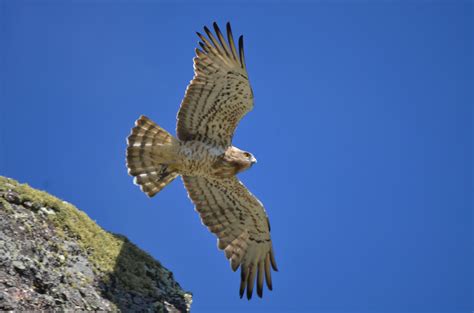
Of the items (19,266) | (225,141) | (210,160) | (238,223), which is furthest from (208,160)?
(19,266)

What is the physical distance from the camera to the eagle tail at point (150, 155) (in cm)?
1196

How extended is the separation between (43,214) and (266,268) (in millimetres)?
4097

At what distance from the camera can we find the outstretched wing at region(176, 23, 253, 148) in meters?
11.6

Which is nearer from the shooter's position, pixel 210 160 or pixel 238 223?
pixel 210 160

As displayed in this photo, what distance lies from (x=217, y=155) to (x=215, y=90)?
47.2 inches

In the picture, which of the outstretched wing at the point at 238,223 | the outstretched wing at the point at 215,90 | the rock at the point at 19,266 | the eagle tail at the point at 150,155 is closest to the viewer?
the rock at the point at 19,266

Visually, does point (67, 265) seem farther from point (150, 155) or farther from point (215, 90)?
point (215, 90)

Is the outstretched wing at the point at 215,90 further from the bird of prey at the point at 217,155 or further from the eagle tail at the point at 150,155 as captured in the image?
the eagle tail at the point at 150,155

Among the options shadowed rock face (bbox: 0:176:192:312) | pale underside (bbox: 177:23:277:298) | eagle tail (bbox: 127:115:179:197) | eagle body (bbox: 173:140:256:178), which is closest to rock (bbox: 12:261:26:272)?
shadowed rock face (bbox: 0:176:192:312)

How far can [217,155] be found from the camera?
1209 cm

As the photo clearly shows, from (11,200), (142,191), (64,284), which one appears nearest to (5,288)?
(64,284)

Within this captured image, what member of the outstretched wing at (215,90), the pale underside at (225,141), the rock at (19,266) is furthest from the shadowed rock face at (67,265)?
the outstretched wing at (215,90)

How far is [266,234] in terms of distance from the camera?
12484mm

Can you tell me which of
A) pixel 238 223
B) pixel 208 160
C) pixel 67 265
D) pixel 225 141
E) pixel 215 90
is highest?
pixel 215 90
